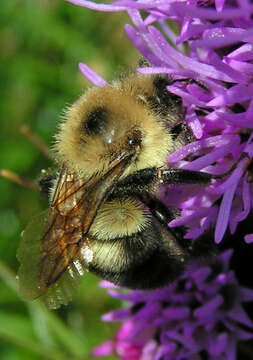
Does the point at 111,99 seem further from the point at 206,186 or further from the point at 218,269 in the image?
the point at 218,269

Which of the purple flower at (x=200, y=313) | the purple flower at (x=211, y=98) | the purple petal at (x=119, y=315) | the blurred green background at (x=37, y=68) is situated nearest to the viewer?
the purple flower at (x=211, y=98)

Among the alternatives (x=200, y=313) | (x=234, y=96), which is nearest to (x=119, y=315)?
(x=200, y=313)

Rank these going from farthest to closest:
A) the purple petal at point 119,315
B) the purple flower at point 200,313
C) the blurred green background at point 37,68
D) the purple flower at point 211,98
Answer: the blurred green background at point 37,68
the purple petal at point 119,315
the purple flower at point 200,313
the purple flower at point 211,98

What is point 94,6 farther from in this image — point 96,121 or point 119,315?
point 119,315

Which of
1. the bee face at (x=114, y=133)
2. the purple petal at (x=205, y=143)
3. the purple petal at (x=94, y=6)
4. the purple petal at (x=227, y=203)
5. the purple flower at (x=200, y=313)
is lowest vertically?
the purple flower at (x=200, y=313)

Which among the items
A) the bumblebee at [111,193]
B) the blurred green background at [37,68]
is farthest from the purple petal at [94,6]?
the blurred green background at [37,68]

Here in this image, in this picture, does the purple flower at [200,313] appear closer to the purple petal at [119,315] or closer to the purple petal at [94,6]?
the purple petal at [119,315]

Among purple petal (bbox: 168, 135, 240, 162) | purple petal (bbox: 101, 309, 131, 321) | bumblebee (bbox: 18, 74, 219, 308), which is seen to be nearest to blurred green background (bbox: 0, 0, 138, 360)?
purple petal (bbox: 101, 309, 131, 321)
